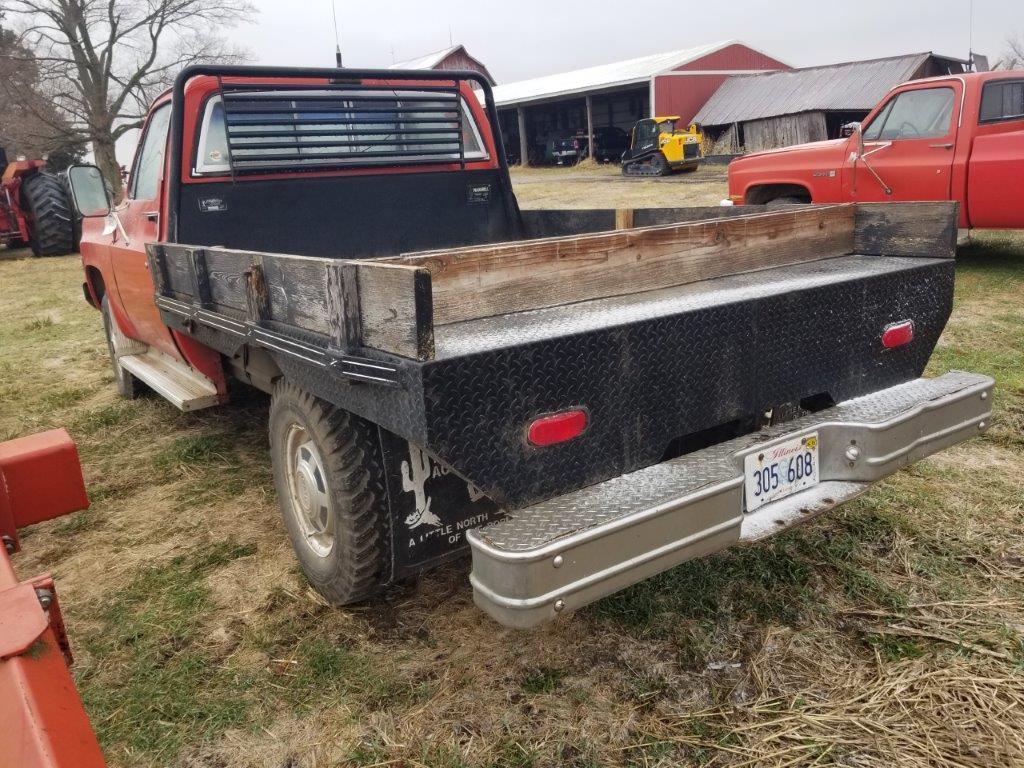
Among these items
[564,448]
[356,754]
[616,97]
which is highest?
[616,97]

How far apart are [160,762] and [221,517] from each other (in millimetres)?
1603

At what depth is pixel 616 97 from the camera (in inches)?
1337

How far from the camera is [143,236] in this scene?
4.12 meters

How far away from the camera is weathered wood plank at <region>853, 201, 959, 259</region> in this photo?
283cm

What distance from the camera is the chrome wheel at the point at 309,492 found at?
264 centimetres

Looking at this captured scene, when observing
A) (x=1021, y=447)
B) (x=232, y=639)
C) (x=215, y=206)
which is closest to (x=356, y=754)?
(x=232, y=639)

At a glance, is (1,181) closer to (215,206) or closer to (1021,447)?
(215,206)

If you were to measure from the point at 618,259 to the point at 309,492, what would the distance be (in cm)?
126

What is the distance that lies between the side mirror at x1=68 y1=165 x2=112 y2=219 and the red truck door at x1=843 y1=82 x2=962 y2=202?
6940 millimetres

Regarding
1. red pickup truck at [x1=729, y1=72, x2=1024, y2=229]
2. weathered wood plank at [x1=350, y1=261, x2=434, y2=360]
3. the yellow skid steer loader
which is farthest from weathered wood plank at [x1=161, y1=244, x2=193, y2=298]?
the yellow skid steer loader

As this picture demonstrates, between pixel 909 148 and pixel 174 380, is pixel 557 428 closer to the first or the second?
pixel 174 380

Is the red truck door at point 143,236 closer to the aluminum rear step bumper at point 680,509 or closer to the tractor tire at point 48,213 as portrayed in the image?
the aluminum rear step bumper at point 680,509

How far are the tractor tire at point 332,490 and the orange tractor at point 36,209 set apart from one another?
14.5 m

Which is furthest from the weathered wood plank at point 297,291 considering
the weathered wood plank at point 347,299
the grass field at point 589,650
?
the grass field at point 589,650
